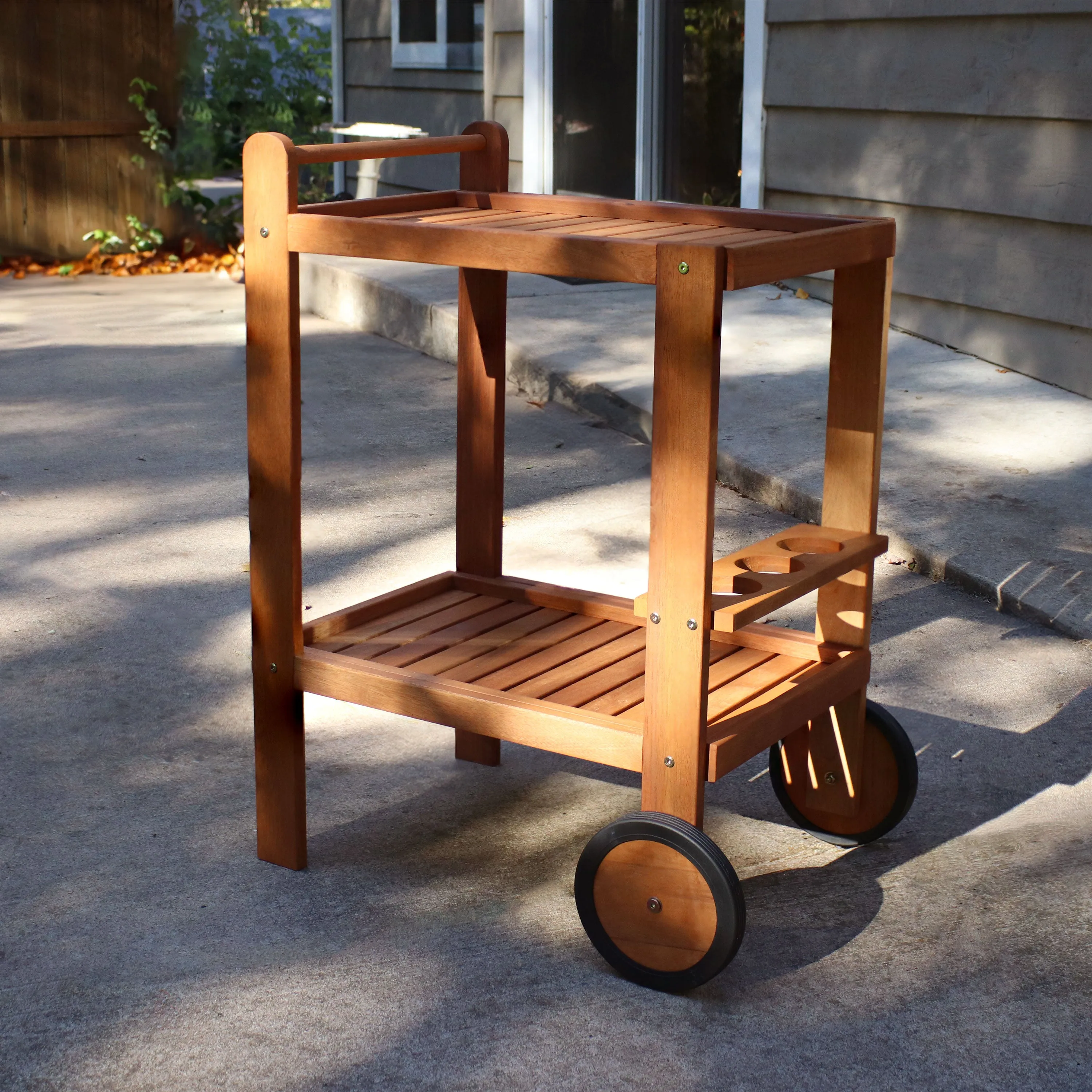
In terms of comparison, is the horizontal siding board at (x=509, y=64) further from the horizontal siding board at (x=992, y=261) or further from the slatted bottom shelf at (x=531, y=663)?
Answer: the slatted bottom shelf at (x=531, y=663)

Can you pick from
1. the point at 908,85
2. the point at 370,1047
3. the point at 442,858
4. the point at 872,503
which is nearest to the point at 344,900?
the point at 442,858

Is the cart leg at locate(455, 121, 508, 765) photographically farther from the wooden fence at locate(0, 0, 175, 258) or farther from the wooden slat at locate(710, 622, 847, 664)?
the wooden fence at locate(0, 0, 175, 258)

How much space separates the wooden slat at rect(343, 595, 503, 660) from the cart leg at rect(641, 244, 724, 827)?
1.95ft

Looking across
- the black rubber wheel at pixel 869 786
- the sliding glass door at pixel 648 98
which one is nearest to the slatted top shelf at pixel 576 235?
the black rubber wheel at pixel 869 786

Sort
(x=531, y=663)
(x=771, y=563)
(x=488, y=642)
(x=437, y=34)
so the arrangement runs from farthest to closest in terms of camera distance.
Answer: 1. (x=437, y=34)
2. (x=488, y=642)
3. (x=531, y=663)
4. (x=771, y=563)

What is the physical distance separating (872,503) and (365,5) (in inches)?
328

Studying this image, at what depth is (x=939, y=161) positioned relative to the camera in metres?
5.63

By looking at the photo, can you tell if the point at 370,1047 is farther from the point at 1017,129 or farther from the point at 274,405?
the point at 1017,129

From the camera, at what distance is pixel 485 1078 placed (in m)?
1.90

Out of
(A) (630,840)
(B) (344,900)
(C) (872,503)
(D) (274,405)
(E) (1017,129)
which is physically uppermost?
(E) (1017,129)

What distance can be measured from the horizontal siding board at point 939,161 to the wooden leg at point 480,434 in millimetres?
3050

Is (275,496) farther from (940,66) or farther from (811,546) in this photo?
(940,66)

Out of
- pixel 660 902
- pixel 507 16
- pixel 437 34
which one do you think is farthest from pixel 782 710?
pixel 437 34

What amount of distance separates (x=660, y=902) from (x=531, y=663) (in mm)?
514
